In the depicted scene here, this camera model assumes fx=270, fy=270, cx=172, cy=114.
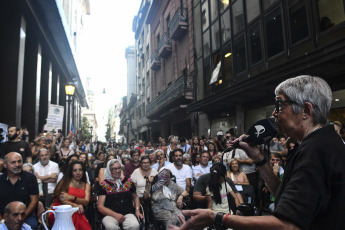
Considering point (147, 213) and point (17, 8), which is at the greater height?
point (17, 8)

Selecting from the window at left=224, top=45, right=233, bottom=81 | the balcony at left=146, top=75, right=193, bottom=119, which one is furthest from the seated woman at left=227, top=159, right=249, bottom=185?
the balcony at left=146, top=75, right=193, bottom=119

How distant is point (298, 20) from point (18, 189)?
35.8 ft

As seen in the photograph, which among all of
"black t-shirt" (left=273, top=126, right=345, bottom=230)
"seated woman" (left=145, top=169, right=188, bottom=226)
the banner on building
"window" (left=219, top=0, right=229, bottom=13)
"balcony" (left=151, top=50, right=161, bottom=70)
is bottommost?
"seated woman" (left=145, top=169, right=188, bottom=226)

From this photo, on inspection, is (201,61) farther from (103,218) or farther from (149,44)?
(149,44)

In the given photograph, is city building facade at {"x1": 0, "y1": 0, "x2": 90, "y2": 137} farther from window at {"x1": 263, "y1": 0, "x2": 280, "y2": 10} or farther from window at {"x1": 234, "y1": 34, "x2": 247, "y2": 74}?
window at {"x1": 263, "y1": 0, "x2": 280, "y2": 10}

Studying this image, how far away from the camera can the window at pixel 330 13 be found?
29.3 ft

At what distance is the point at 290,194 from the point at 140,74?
43.9 meters

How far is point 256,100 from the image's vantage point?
1364cm

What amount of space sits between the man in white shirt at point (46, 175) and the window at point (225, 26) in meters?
12.1

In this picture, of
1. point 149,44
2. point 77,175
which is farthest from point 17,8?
point 149,44

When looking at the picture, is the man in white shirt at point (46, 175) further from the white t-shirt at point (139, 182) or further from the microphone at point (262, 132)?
the microphone at point (262, 132)

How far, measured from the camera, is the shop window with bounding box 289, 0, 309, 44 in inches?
405

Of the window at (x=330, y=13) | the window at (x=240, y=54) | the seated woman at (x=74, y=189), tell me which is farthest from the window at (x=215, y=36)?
the seated woman at (x=74, y=189)

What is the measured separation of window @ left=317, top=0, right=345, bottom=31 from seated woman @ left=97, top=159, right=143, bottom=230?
8.52 m
